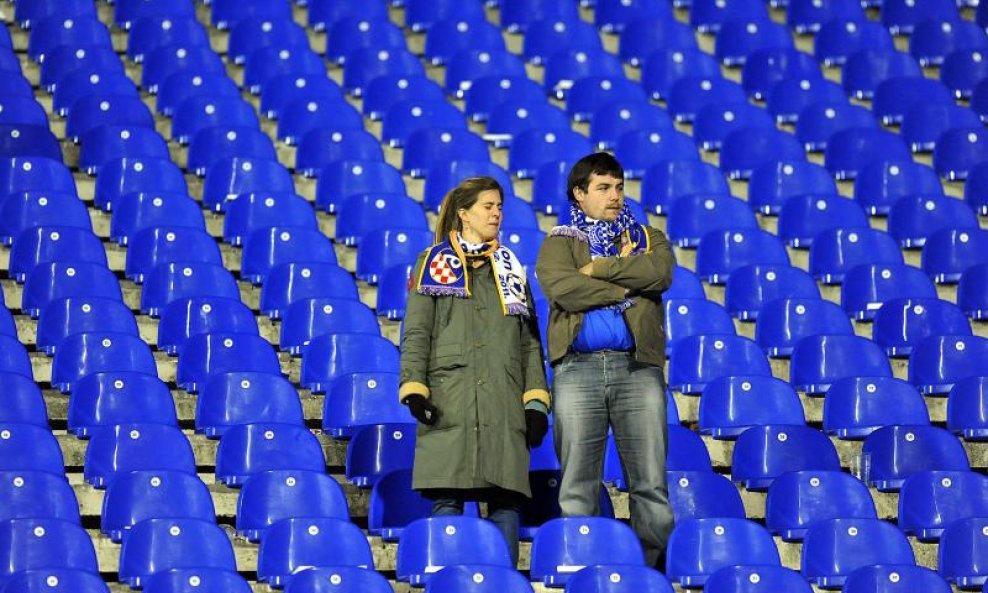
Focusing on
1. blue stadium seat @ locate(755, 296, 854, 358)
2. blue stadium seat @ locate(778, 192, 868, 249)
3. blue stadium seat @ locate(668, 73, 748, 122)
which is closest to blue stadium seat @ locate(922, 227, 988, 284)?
blue stadium seat @ locate(778, 192, 868, 249)

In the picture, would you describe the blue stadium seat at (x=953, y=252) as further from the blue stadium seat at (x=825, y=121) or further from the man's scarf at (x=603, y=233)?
the man's scarf at (x=603, y=233)

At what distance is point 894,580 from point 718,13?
6.36 meters

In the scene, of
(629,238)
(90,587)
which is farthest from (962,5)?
(90,587)

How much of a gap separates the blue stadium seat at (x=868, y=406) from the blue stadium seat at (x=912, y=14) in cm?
456

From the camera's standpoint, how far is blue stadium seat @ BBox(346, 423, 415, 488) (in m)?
7.44

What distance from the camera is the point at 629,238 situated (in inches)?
270

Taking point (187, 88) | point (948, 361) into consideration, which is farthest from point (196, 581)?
point (187, 88)

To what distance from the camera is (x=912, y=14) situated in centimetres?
1227

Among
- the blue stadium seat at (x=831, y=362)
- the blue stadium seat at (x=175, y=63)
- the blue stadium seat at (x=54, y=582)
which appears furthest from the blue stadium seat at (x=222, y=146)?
the blue stadium seat at (x=54, y=582)

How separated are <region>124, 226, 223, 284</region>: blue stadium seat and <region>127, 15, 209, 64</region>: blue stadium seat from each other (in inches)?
96.3

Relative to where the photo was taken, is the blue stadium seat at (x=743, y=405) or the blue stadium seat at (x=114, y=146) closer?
the blue stadium seat at (x=743, y=405)

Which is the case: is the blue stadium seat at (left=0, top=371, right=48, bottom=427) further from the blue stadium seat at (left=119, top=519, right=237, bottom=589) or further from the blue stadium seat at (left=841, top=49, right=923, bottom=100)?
the blue stadium seat at (left=841, top=49, right=923, bottom=100)

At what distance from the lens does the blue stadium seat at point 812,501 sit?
23.9 ft

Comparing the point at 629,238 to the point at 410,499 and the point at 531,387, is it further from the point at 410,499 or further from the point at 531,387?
the point at 410,499
